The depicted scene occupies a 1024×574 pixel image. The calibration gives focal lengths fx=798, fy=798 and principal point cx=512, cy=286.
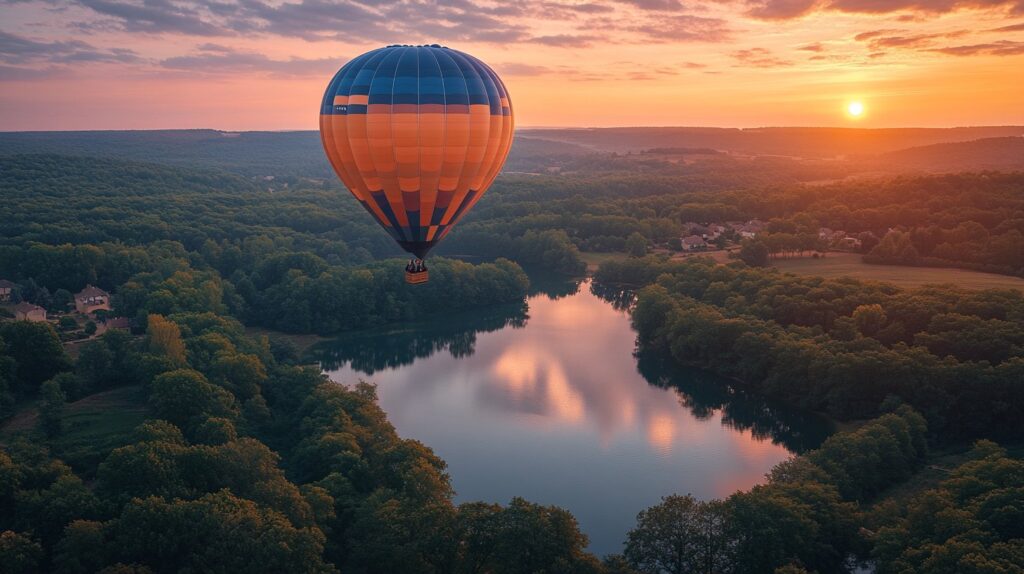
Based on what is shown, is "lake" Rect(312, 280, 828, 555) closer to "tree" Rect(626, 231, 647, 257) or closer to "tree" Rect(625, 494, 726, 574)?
"tree" Rect(625, 494, 726, 574)

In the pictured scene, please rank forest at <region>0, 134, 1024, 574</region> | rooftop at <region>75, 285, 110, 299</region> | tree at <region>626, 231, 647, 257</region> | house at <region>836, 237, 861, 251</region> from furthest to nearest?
tree at <region>626, 231, 647, 257</region> → house at <region>836, 237, 861, 251</region> → rooftop at <region>75, 285, 110, 299</region> → forest at <region>0, 134, 1024, 574</region>

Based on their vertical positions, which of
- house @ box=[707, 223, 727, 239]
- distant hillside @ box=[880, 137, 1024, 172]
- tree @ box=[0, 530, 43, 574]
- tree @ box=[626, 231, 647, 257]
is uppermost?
distant hillside @ box=[880, 137, 1024, 172]

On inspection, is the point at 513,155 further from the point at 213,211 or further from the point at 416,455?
the point at 416,455

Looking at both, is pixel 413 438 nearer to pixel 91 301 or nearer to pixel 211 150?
pixel 91 301

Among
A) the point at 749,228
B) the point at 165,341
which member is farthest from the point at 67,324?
the point at 749,228

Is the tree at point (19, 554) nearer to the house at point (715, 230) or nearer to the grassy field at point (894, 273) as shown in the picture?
the grassy field at point (894, 273)

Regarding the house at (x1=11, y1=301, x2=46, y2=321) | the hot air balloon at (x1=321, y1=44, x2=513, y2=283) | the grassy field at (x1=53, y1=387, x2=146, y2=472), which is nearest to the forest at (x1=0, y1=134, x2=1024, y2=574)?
the grassy field at (x1=53, y1=387, x2=146, y2=472)
